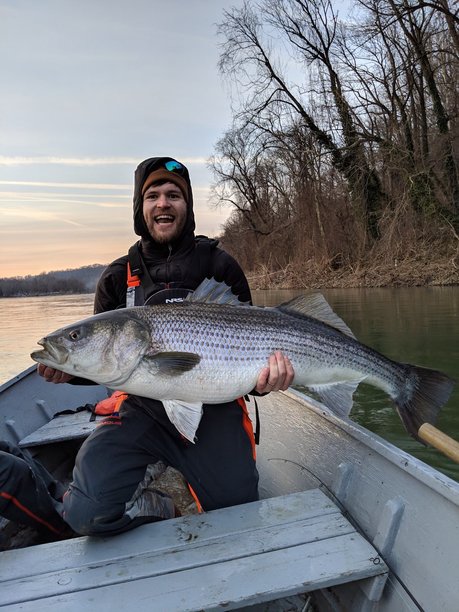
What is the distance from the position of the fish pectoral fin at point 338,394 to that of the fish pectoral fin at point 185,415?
0.83 m

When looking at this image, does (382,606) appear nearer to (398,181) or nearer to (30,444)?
(30,444)

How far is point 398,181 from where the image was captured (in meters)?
25.7

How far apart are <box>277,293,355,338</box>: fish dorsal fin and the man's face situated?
1036mm

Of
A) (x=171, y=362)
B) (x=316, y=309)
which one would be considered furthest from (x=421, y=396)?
(x=171, y=362)

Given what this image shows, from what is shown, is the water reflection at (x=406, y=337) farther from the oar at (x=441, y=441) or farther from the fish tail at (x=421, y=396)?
the oar at (x=441, y=441)

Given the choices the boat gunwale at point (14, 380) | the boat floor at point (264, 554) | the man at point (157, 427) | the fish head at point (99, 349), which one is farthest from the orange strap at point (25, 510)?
the boat gunwale at point (14, 380)

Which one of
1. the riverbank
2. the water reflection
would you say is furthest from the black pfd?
the riverbank

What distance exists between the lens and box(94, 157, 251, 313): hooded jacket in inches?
148

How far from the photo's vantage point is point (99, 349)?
2963 mm

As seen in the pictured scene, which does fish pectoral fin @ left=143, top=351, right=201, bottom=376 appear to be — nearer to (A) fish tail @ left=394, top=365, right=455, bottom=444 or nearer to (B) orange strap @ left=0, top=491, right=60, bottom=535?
(B) orange strap @ left=0, top=491, right=60, bottom=535

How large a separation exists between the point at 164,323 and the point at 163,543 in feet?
4.01

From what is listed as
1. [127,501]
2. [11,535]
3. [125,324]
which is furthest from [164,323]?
[11,535]

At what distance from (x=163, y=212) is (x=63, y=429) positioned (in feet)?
8.40

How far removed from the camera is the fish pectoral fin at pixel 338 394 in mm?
3344
